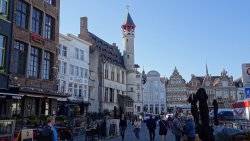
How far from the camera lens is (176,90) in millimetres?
94188

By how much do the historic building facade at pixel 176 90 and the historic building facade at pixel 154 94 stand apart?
8.25 feet

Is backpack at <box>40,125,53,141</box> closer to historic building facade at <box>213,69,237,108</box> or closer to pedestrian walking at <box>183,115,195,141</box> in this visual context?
pedestrian walking at <box>183,115,195,141</box>

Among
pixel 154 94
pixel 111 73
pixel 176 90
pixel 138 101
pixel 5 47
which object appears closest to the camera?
pixel 5 47

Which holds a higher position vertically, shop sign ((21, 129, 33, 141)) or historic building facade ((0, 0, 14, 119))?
historic building facade ((0, 0, 14, 119))

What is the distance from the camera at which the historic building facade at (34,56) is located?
961 inches

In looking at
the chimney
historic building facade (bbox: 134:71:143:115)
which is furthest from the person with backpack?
historic building facade (bbox: 134:71:143:115)

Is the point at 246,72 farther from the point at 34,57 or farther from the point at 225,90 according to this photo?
the point at 225,90

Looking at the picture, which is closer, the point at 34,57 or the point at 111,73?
the point at 34,57

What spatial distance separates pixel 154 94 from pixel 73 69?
53.0 metres

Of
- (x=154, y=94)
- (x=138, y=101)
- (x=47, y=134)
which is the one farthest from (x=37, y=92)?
(x=154, y=94)

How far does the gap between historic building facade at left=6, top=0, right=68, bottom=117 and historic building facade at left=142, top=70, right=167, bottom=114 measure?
210 ft

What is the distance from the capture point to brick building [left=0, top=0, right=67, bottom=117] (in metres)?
24.2

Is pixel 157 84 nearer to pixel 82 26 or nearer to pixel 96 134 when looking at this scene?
pixel 82 26

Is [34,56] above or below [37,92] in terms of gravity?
above
